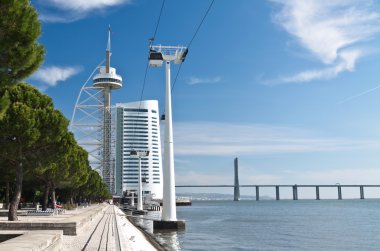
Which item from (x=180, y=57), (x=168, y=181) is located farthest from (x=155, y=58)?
(x=168, y=181)

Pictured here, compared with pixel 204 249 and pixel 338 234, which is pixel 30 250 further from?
pixel 338 234

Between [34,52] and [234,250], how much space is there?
1013 inches

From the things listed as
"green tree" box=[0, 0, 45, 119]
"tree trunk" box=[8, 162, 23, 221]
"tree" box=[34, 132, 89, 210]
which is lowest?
"tree trunk" box=[8, 162, 23, 221]

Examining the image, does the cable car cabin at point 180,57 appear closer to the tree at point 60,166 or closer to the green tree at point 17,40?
the tree at point 60,166

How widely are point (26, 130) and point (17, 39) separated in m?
18.3

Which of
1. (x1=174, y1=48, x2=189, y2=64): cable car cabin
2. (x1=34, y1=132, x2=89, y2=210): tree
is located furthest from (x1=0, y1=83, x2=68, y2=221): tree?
(x1=174, y1=48, x2=189, y2=64): cable car cabin

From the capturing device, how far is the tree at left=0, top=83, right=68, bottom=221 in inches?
1170

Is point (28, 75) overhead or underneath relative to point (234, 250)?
overhead

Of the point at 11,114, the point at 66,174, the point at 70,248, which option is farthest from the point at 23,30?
the point at 66,174

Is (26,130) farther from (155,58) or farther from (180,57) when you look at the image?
(180,57)

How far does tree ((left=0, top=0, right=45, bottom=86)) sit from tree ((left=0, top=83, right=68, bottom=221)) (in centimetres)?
1650

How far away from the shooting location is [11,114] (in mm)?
29578

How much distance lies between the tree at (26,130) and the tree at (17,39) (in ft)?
54.1

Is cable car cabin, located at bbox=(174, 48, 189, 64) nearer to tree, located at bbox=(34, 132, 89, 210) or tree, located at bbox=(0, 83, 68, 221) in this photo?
tree, located at bbox=(0, 83, 68, 221)
